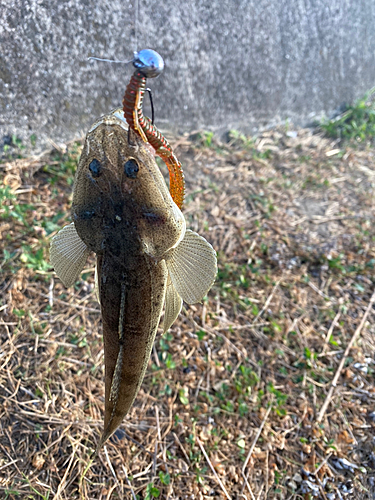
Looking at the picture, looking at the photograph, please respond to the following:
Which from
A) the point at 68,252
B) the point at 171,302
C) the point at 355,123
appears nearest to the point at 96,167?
the point at 68,252

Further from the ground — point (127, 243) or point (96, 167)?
point (96, 167)

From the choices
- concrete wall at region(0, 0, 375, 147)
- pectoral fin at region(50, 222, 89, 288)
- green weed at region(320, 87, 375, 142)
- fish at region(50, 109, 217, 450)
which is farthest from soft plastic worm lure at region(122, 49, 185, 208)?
green weed at region(320, 87, 375, 142)

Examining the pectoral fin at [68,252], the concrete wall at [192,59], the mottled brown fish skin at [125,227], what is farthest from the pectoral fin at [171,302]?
the concrete wall at [192,59]

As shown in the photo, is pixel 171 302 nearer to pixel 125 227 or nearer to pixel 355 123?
pixel 125 227

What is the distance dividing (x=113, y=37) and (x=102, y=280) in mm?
3064

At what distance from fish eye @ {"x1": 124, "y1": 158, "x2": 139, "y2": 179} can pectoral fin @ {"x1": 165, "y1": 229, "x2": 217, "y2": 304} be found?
36cm

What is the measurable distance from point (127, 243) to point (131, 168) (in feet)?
0.93

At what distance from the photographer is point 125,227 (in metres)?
1.44

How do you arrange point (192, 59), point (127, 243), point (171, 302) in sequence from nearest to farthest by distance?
point (127, 243) < point (171, 302) < point (192, 59)

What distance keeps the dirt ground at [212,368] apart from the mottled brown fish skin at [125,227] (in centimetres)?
106

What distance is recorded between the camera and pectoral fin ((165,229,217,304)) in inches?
62.7

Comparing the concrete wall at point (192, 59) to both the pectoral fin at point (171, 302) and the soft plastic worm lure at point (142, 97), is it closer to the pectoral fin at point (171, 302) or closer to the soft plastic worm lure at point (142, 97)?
the soft plastic worm lure at point (142, 97)

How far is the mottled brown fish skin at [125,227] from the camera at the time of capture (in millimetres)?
1416

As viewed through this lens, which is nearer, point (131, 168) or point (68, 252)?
point (131, 168)
